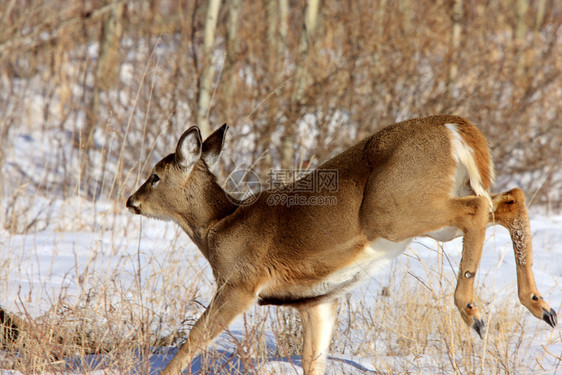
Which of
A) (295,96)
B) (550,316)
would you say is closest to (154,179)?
(550,316)

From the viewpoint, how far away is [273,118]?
33.0 ft

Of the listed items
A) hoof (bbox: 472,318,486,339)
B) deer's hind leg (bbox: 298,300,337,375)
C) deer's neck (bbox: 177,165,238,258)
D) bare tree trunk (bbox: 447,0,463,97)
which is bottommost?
hoof (bbox: 472,318,486,339)

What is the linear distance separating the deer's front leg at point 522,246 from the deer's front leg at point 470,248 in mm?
182

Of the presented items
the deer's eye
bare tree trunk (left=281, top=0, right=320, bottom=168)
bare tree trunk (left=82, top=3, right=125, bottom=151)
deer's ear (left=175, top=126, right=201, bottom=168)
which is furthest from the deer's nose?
bare tree trunk (left=82, top=3, right=125, bottom=151)

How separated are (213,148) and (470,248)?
1.99m

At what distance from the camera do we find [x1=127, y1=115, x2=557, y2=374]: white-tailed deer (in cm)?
370

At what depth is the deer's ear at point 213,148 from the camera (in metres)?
4.83

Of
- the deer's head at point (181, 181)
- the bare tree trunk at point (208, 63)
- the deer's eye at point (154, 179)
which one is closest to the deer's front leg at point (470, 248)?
the deer's head at point (181, 181)

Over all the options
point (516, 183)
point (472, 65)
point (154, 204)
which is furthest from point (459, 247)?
point (516, 183)

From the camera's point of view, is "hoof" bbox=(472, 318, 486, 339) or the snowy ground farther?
the snowy ground

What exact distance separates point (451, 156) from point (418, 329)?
1481 millimetres

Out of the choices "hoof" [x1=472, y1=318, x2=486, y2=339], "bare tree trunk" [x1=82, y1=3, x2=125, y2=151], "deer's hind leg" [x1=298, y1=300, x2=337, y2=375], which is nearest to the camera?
"hoof" [x1=472, y1=318, x2=486, y2=339]

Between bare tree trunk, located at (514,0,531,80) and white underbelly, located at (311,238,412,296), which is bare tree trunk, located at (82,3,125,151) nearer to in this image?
bare tree trunk, located at (514,0,531,80)

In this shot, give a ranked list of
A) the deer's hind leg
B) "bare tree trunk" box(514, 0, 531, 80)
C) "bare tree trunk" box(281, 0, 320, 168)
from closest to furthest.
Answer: the deer's hind leg, "bare tree trunk" box(281, 0, 320, 168), "bare tree trunk" box(514, 0, 531, 80)
